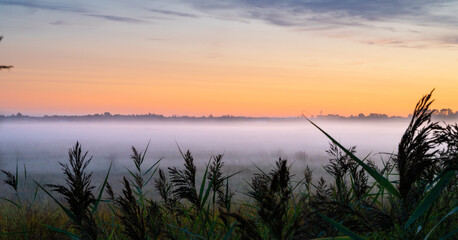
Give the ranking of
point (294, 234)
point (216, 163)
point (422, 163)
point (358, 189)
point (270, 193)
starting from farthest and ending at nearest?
point (358, 189) → point (216, 163) → point (422, 163) → point (294, 234) → point (270, 193)

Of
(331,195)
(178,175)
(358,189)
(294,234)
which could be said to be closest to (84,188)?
(178,175)

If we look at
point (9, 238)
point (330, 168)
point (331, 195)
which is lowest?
point (9, 238)

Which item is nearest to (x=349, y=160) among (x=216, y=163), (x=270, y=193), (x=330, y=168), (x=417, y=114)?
(x=330, y=168)

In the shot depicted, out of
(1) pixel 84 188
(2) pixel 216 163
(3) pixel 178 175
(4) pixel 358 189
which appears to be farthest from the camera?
(4) pixel 358 189

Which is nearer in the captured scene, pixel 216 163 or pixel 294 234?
pixel 294 234

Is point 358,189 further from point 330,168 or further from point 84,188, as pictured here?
point 84,188

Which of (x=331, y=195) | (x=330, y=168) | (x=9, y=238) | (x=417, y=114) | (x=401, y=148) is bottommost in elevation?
(x=9, y=238)

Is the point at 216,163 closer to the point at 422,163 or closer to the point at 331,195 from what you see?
the point at 331,195

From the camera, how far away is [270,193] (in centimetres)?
137

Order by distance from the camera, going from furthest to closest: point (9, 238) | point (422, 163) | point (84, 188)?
1. point (9, 238)
2. point (84, 188)
3. point (422, 163)

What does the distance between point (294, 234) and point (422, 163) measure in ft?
2.27

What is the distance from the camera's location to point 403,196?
1903 millimetres

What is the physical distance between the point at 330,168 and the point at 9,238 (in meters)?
4.18

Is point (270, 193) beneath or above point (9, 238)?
A: above
